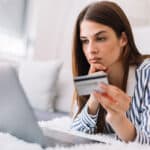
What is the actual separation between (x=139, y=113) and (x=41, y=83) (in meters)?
1.18

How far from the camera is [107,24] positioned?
3.48 feet

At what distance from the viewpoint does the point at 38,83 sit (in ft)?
6.84

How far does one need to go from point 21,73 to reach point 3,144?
1.65m

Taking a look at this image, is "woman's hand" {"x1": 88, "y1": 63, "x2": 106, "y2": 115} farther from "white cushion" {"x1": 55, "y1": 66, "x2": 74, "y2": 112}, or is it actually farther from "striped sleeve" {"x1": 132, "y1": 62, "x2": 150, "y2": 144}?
"white cushion" {"x1": 55, "y1": 66, "x2": 74, "y2": 112}

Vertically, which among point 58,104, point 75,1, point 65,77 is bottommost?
point 58,104

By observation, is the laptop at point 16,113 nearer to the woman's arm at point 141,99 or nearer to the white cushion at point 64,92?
the woman's arm at point 141,99

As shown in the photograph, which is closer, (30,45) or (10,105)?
(10,105)

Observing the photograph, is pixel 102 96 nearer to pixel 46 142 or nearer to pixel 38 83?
pixel 46 142

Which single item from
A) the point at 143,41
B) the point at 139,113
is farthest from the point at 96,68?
the point at 143,41

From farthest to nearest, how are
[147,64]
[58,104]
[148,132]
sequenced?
[58,104], [147,64], [148,132]

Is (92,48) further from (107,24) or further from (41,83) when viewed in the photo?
(41,83)

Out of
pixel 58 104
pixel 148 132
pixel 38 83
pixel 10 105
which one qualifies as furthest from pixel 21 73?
pixel 10 105

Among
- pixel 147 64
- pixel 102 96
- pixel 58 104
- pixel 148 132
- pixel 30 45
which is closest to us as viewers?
pixel 102 96

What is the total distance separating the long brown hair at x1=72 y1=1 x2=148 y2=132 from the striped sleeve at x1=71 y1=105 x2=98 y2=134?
0.09ft
